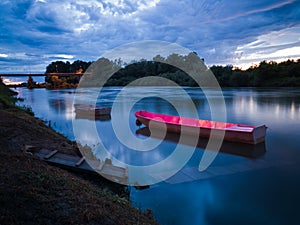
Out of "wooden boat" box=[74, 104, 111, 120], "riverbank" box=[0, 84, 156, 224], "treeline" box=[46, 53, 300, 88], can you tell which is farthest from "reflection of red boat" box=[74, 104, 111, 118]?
"treeline" box=[46, 53, 300, 88]

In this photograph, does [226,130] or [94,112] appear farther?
[94,112]

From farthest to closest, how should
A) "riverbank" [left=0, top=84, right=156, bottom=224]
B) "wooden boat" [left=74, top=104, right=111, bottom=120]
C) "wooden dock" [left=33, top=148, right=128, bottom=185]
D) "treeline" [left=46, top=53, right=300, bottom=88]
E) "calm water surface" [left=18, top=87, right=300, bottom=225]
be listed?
1. "treeline" [left=46, top=53, right=300, bottom=88]
2. "wooden boat" [left=74, top=104, right=111, bottom=120]
3. "wooden dock" [left=33, top=148, right=128, bottom=185]
4. "calm water surface" [left=18, top=87, right=300, bottom=225]
5. "riverbank" [left=0, top=84, right=156, bottom=224]

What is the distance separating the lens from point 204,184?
226 inches

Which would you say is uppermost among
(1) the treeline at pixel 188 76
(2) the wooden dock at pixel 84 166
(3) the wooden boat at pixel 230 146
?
(1) the treeline at pixel 188 76

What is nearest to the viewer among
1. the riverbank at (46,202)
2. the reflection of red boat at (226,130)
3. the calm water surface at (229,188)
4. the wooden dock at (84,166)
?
the riverbank at (46,202)

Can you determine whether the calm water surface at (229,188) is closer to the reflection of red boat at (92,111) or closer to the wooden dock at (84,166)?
the wooden dock at (84,166)

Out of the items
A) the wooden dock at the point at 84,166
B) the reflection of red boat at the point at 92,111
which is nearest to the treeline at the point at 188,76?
the reflection of red boat at the point at 92,111

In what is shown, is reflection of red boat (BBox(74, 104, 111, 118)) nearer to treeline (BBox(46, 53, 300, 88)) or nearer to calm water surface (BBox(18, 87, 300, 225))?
calm water surface (BBox(18, 87, 300, 225))

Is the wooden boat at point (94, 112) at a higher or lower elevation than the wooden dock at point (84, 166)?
higher

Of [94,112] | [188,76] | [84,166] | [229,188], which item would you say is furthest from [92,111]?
[188,76]

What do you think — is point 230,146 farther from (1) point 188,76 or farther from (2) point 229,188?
(1) point 188,76

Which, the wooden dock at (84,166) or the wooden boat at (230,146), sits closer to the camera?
the wooden dock at (84,166)

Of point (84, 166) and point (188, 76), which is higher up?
point (188, 76)


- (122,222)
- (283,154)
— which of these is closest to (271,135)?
(283,154)
